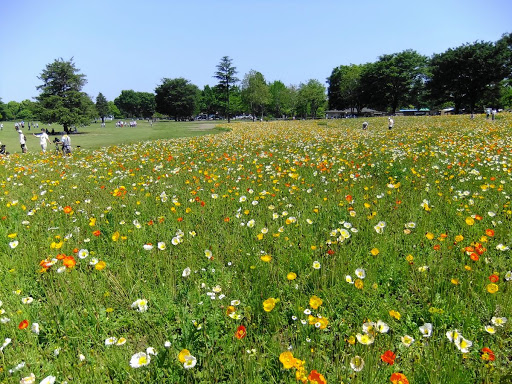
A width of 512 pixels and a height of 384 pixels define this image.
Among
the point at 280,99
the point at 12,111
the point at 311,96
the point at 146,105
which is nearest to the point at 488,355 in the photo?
the point at 311,96

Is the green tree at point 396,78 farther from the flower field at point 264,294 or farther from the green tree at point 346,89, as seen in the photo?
the flower field at point 264,294

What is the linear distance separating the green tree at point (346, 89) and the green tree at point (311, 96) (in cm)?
695

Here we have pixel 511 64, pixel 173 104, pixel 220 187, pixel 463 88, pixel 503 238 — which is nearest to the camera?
pixel 503 238

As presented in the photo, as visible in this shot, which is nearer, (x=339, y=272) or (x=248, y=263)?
(x=339, y=272)

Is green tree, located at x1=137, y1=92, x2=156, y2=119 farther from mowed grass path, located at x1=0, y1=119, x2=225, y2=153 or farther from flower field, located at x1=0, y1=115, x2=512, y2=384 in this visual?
flower field, located at x1=0, y1=115, x2=512, y2=384

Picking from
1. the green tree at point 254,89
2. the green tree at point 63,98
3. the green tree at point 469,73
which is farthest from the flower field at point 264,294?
the green tree at point 254,89

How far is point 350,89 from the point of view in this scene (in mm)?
94000

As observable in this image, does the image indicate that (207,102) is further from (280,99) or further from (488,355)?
(488,355)

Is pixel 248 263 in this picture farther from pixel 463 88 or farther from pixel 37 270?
pixel 463 88

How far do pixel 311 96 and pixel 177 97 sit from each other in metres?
48.6

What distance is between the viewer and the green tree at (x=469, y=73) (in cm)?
5900

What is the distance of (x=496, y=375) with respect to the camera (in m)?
2.00

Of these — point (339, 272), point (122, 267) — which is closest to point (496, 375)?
point (339, 272)

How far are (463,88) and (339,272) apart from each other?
78914mm
